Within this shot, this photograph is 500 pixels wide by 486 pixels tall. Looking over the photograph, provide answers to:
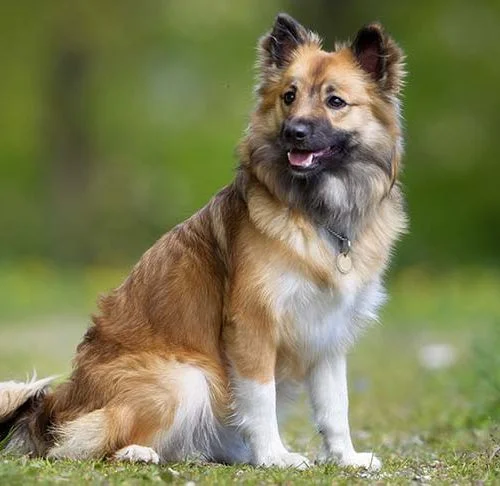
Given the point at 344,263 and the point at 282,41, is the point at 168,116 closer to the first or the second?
the point at 282,41

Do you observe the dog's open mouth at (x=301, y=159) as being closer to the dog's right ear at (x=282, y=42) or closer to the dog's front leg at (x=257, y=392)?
the dog's right ear at (x=282, y=42)

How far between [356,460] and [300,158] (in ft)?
5.23

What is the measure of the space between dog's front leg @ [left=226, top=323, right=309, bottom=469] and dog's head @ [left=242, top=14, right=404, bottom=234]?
0.78m

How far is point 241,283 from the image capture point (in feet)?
20.8

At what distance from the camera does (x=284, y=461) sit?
6344mm

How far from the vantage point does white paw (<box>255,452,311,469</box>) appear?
20.7 ft

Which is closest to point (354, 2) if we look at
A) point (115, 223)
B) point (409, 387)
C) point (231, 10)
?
point (231, 10)

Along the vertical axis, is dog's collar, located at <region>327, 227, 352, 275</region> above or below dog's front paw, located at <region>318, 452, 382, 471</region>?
above

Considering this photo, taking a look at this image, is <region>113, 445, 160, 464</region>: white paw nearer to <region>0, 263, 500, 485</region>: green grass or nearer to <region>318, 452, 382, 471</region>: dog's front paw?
<region>0, 263, 500, 485</region>: green grass

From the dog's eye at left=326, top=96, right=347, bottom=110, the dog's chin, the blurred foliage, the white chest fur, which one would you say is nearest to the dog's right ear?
the dog's eye at left=326, top=96, right=347, bottom=110

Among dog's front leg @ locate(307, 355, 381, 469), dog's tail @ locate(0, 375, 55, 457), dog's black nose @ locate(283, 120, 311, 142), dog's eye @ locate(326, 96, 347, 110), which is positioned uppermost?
dog's eye @ locate(326, 96, 347, 110)

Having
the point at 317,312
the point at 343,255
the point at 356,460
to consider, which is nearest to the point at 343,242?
the point at 343,255

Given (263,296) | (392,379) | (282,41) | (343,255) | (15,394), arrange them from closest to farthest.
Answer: (263,296), (343,255), (15,394), (282,41), (392,379)

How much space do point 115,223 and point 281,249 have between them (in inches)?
728
